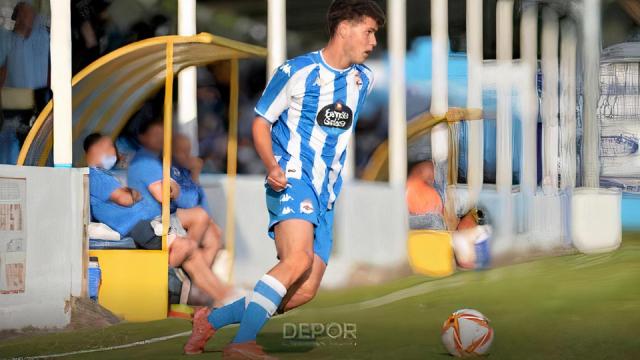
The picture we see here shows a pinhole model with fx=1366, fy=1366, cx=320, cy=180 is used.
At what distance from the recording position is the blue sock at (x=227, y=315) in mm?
5340

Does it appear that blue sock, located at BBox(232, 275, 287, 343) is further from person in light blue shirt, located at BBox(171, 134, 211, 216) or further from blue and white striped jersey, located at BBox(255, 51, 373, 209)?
person in light blue shirt, located at BBox(171, 134, 211, 216)

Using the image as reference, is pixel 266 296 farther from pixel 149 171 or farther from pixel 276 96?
pixel 149 171

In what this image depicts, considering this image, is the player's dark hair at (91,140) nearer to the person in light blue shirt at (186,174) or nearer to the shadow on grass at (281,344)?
the person in light blue shirt at (186,174)

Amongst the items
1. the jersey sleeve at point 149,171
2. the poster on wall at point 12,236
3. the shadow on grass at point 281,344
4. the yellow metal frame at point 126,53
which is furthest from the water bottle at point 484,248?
the poster on wall at point 12,236

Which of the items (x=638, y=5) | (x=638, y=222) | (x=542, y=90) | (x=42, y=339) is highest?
(x=638, y=5)

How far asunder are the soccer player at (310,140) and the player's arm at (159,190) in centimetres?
58

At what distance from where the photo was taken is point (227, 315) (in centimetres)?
534

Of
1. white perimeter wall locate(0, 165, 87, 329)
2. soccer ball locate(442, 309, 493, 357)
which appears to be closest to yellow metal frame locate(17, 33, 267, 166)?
white perimeter wall locate(0, 165, 87, 329)

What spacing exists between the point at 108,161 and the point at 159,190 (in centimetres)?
28

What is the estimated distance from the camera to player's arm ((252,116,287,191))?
210 inches

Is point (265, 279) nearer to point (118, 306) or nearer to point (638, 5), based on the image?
point (118, 306)

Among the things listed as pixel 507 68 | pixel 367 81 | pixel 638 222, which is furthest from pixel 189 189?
pixel 638 222

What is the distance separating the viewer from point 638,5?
5.25 meters

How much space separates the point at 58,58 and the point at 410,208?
1.69 metres
